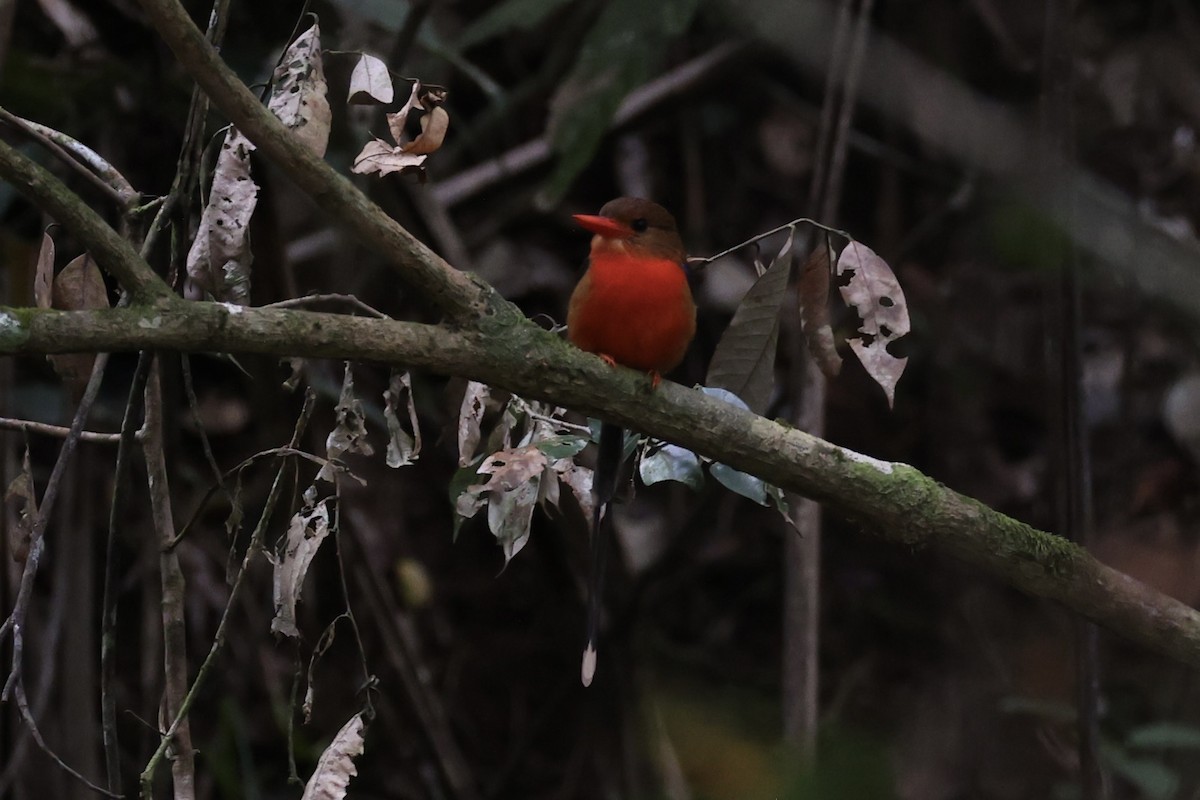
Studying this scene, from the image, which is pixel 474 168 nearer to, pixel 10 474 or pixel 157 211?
pixel 10 474

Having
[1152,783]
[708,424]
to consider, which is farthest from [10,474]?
[1152,783]

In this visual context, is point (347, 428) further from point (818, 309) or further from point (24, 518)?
point (818, 309)

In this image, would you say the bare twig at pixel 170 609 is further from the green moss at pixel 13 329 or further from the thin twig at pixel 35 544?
the green moss at pixel 13 329

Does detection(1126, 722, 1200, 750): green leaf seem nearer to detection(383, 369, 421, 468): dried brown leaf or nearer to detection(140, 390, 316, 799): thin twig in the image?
detection(383, 369, 421, 468): dried brown leaf

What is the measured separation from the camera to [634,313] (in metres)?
2.50

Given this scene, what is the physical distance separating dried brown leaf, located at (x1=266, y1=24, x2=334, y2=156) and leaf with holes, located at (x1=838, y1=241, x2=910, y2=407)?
82 cm

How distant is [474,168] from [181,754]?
3321 millimetres

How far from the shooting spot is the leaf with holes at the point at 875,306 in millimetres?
Answer: 2029

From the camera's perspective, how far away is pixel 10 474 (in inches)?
127

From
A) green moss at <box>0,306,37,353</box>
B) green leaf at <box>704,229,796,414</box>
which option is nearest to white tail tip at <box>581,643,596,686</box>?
green leaf at <box>704,229,796,414</box>

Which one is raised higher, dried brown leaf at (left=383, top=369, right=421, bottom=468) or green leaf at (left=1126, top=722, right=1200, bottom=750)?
dried brown leaf at (left=383, top=369, right=421, bottom=468)

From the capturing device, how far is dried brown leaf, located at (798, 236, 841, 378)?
2047 millimetres

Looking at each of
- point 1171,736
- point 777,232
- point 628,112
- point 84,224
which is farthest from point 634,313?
point 628,112

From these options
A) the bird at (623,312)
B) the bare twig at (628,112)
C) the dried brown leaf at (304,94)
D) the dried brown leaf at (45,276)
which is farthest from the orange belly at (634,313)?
the bare twig at (628,112)
